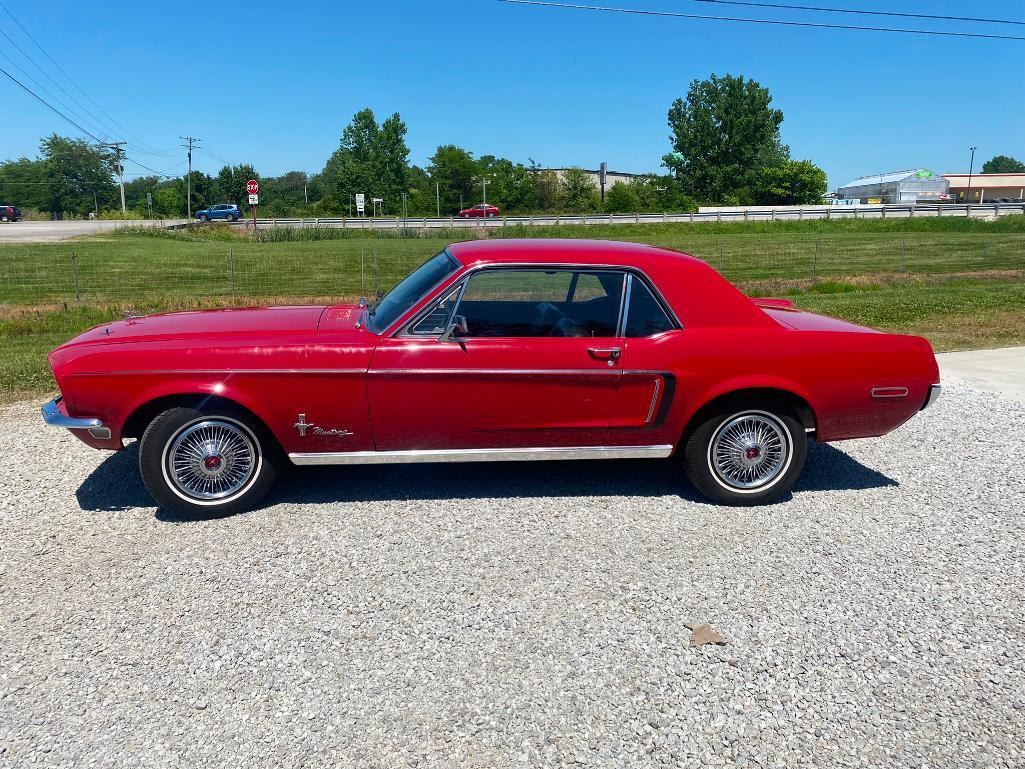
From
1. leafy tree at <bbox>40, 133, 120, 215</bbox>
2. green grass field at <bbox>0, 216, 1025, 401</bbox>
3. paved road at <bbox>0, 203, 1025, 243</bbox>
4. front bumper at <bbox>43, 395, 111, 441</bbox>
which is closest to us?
front bumper at <bbox>43, 395, 111, 441</bbox>

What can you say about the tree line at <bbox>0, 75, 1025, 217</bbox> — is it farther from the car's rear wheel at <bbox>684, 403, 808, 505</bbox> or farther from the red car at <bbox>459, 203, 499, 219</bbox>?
the car's rear wheel at <bbox>684, 403, 808, 505</bbox>

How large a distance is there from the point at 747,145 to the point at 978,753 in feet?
262

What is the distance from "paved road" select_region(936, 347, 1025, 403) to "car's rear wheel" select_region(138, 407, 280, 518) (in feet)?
22.5

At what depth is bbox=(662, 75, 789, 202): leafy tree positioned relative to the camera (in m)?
74.9

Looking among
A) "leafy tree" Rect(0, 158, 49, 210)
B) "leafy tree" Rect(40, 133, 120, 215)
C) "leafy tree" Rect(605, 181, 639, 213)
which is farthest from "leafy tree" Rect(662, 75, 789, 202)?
"leafy tree" Rect(0, 158, 49, 210)

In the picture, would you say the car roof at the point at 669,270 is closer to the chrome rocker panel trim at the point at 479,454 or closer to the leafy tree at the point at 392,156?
the chrome rocker panel trim at the point at 479,454

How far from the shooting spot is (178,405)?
13.8 ft

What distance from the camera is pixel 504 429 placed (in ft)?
14.4

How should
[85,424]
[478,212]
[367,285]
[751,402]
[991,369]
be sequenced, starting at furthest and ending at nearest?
[478,212] < [367,285] < [991,369] < [751,402] < [85,424]

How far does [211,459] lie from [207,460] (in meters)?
0.02

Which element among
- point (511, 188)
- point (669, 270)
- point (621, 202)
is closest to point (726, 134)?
point (621, 202)

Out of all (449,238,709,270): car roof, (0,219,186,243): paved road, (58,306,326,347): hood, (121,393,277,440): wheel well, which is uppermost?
(0,219,186,243): paved road

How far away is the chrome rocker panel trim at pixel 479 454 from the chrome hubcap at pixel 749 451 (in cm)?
32

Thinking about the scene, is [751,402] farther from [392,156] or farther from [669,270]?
[392,156]
